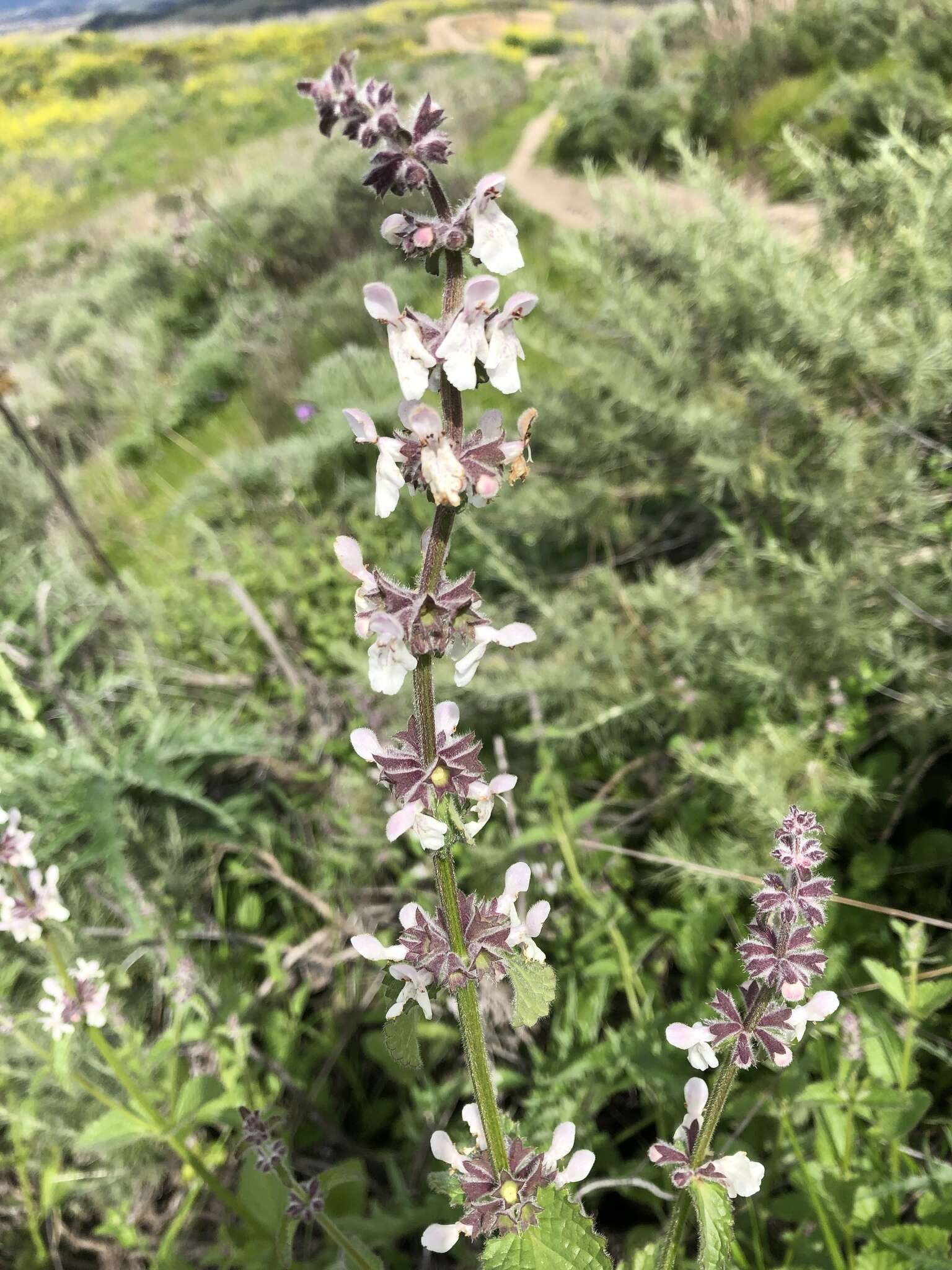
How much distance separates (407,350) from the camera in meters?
0.81

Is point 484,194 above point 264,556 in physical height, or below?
above

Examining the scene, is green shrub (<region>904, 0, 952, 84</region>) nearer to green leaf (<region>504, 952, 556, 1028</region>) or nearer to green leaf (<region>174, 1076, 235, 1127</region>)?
green leaf (<region>504, 952, 556, 1028</region>)

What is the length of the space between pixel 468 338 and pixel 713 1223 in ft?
3.36

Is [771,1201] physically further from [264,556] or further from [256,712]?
[264,556]

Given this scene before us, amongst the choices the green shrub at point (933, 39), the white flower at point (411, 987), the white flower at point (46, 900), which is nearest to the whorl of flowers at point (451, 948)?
the white flower at point (411, 987)

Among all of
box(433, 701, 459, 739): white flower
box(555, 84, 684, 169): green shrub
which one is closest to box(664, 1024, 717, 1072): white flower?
box(433, 701, 459, 739): white flower

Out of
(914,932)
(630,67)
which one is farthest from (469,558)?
(630,67)

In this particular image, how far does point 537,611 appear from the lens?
10.6 ft

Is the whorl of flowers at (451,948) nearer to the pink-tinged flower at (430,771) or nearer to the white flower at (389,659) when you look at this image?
the pink-tinged flower at (430,771)

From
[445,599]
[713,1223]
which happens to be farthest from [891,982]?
[445,599]

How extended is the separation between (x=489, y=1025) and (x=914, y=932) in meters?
1.28

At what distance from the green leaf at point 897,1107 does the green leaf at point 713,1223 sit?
2.03 ft

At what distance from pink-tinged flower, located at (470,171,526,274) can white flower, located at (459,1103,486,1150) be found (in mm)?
1028

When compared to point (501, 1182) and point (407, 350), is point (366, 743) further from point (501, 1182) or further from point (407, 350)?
point (501, 1182)
